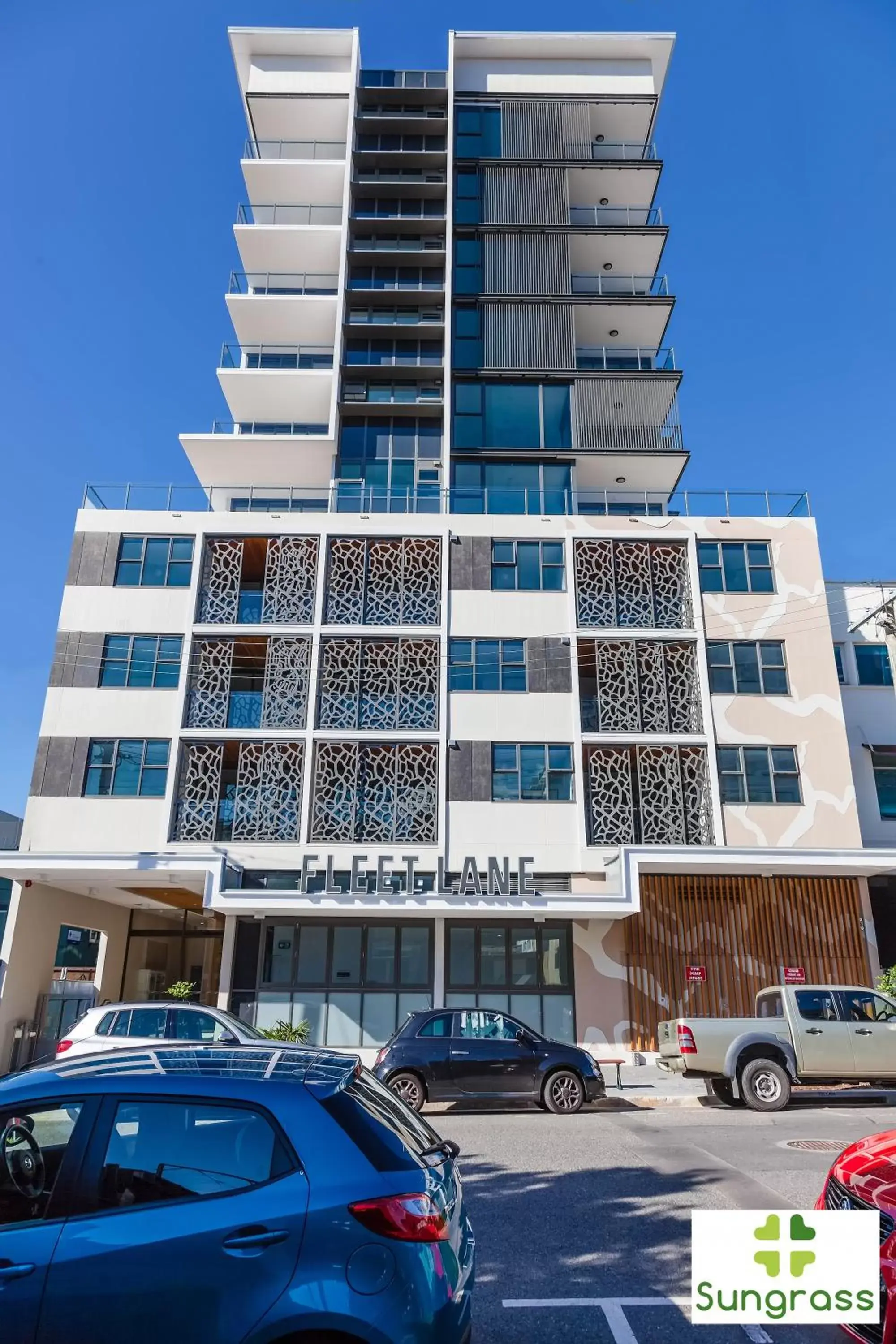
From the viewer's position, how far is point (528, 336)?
29.8 metres

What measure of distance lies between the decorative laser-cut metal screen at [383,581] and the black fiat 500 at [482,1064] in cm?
1199

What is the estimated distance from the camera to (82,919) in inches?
952

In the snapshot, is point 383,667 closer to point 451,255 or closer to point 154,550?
point 154,550

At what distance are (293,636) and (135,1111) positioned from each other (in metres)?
20.3

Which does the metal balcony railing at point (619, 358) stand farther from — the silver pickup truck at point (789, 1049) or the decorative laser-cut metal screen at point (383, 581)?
the silver pickup truck at point (789, 1049)

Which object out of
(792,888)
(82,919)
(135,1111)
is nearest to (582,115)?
(792,888)

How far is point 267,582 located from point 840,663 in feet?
53.5

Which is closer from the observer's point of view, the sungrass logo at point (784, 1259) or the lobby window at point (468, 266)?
the sungrass logo at point (784, 1259)

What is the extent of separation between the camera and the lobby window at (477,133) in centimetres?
3275

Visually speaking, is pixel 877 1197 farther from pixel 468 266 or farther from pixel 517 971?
pixel 468 266

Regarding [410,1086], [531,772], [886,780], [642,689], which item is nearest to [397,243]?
[642,689]

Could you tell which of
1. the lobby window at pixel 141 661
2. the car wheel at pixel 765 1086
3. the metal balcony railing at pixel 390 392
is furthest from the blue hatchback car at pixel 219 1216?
the metal balcony railing at pixel 390 392

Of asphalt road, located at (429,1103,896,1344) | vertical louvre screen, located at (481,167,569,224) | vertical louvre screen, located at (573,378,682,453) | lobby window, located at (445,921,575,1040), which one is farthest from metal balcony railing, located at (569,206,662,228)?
asphalt road, located at (429,1103,896,1344)

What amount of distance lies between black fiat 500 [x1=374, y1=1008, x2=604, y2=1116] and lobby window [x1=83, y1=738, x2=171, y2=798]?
11.0 m
